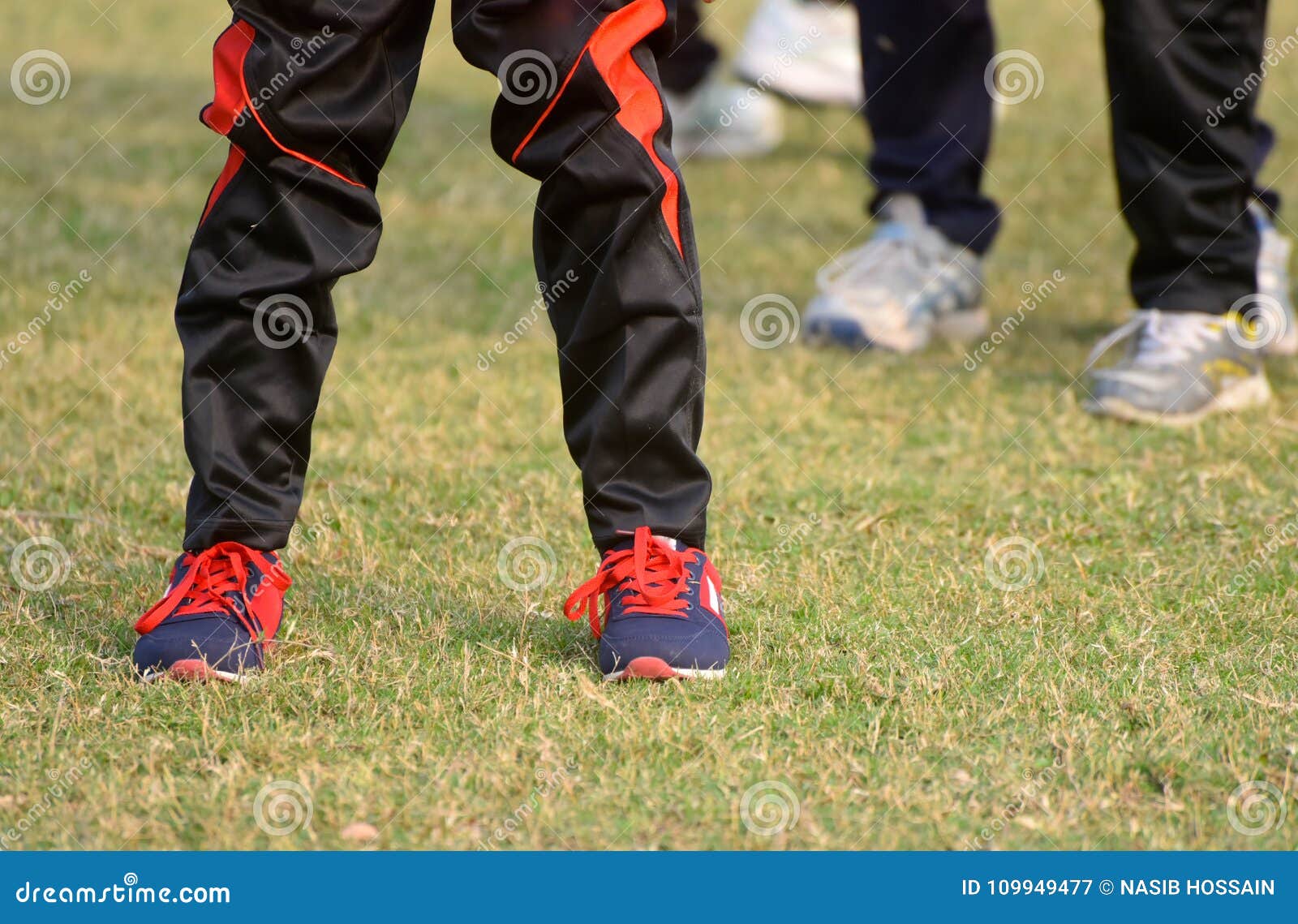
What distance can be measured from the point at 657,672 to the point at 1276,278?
8.36 ft

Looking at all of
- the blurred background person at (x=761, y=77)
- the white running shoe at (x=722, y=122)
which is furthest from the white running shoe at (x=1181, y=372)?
the white running shoe at (x=722, y=122)

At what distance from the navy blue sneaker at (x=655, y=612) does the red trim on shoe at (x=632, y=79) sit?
16.5 inches

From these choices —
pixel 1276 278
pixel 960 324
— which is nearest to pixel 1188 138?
pixel 1276 278

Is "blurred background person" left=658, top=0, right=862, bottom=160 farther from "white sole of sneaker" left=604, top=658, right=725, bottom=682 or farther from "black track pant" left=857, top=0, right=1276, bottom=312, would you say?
"white sole of sneaker" left=604, top=658, right=725, bottom=682

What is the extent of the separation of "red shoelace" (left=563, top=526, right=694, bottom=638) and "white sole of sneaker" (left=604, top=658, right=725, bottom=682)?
7cm

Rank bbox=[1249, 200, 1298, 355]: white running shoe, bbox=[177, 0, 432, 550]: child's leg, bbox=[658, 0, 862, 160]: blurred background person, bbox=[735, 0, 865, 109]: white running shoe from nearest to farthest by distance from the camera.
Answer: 1. bbox=[177, 0, 432, 550]: child's leg
2. bbox=[1249, 200, 1298, 355]: white running shoe
3. bbox=[658, 0, 862, 160]: blurred background person
4. bbox=[735, 0, 865, 109]: white running shoe

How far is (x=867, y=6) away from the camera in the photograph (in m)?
3.92

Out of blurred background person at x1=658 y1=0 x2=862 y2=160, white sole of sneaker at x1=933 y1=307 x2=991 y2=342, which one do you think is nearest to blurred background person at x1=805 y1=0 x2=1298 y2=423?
white sole of sneaker at x1=933 y1=307 x2=991 y2=342

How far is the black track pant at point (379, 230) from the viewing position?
1.80 m

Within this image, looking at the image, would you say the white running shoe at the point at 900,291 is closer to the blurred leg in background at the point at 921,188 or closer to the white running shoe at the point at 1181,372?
the blurred leg in background at the point at 921,188

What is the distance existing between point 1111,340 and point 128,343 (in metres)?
2.25

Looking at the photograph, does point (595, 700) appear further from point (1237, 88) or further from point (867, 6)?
point (867, 6)

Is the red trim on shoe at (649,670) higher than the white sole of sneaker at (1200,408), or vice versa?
the white sole of sneaker at (1200,408)

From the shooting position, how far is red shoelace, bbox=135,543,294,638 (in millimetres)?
1963
